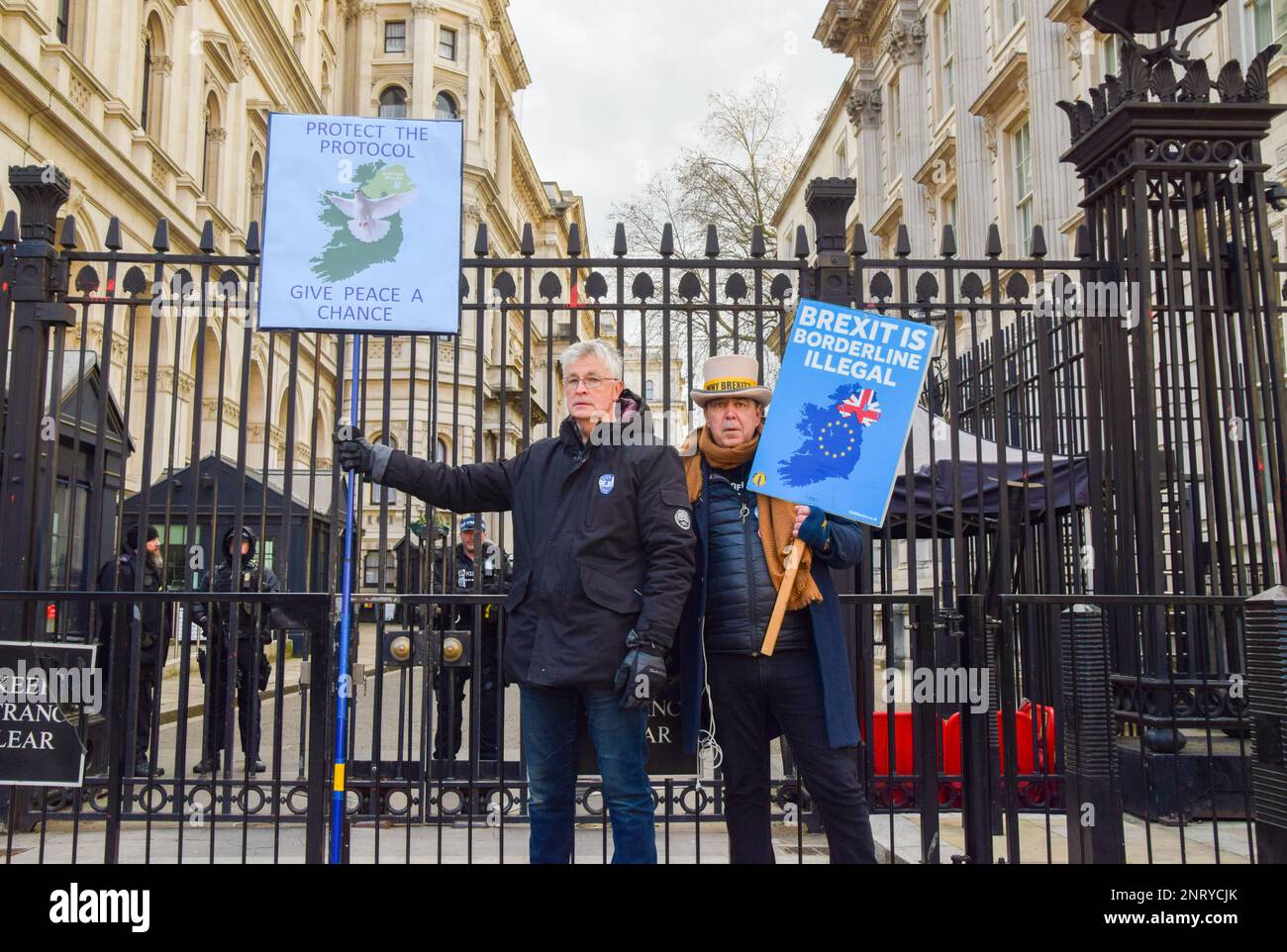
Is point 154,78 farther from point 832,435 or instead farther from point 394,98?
point 394,98

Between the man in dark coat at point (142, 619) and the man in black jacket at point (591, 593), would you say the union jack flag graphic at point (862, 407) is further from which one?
the man in dark coat at point (142, 619)

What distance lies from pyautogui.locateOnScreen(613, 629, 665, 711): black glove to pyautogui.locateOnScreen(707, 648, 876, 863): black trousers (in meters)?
0.41

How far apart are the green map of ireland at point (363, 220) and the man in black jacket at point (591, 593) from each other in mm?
1017

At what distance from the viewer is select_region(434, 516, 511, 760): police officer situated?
6051 millimetres

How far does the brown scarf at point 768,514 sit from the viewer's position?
162 inches

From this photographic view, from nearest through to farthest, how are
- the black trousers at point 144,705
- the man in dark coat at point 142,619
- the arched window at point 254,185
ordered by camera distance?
1. the man in dark coat at point 142,619
2. the black trousers at point 144,705
3. the arched window at point 254,185

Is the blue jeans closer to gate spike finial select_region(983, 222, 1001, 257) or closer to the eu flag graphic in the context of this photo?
the eu flag graphic

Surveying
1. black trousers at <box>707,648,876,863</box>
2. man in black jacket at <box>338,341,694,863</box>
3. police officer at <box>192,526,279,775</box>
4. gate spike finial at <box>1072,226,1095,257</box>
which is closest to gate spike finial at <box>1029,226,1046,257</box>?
gate spike finial at <box>1072,226,1095,257</box>

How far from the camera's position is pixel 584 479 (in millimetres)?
4230

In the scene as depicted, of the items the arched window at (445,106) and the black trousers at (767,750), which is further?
the arched window at (445,106)

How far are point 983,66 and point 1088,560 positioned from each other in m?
18.6

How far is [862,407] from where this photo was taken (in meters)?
4.35

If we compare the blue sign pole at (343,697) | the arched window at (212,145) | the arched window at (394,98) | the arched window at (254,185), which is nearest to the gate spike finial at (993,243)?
the blue sign pole at (343,697)

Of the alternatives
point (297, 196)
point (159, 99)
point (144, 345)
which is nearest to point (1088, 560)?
point (297, 196)
